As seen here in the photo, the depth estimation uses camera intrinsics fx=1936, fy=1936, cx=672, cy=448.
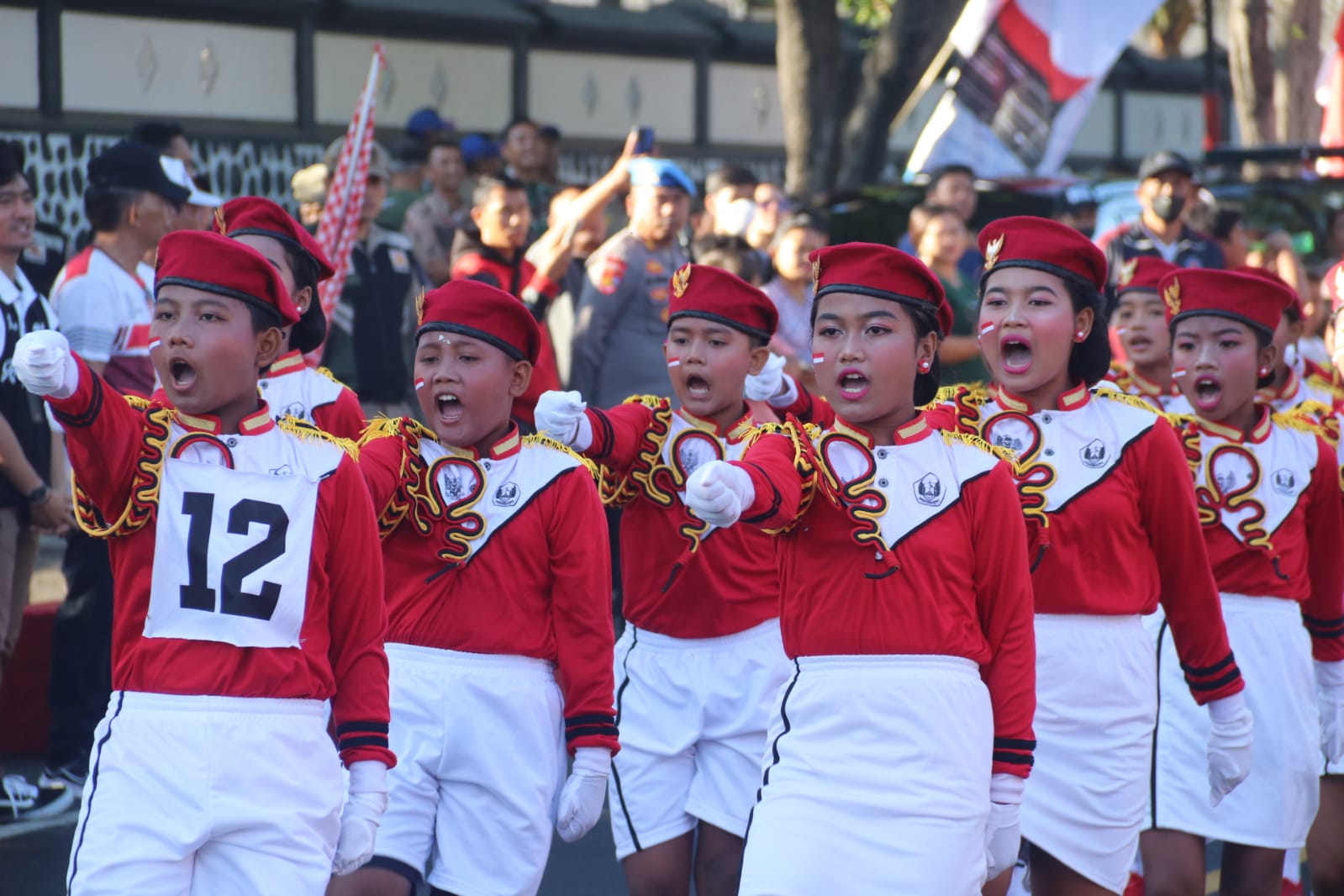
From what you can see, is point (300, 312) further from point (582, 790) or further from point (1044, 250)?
point (1044, 250)

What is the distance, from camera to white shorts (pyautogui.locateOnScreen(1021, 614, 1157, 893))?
4797mm

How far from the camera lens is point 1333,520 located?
5645mm

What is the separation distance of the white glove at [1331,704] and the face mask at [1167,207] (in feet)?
17.5

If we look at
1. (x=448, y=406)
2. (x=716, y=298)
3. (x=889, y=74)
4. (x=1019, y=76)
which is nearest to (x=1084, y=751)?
(x=716, y=298)

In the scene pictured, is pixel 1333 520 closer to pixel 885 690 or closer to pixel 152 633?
pixel 885 690

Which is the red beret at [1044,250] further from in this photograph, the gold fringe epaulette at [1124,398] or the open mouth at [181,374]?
the open mouth at [181,374]

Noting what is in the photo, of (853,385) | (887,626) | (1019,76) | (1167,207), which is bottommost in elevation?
(887,626)

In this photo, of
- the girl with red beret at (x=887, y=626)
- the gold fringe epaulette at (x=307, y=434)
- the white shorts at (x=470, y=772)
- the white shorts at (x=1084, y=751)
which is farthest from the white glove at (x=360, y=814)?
the white shorts at (x=1084, y=751)

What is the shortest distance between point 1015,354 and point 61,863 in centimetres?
366

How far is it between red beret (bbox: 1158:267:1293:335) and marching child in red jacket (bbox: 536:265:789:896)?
1193 mm

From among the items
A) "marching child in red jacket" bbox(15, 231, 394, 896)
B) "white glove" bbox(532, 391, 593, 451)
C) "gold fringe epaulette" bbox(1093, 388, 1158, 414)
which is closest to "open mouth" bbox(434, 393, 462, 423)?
"white glove" bbox(532, 391, 593, 451)

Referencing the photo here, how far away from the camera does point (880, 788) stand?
157 inches

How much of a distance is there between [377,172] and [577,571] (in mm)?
4920

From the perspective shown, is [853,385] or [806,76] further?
[806,76]
